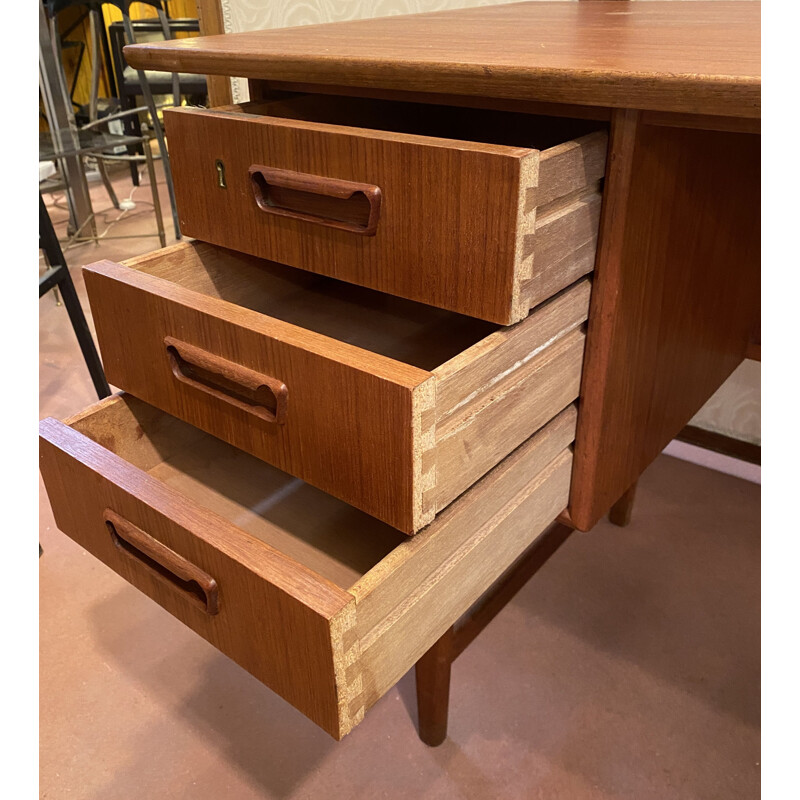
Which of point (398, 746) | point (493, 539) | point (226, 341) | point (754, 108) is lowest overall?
point (398, 746)

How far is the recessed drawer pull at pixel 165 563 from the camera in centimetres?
55

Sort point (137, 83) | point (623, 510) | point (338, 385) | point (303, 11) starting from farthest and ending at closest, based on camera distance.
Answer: point (137, 83) → point (303, 11) → point (623, 510) → point (338, 385)

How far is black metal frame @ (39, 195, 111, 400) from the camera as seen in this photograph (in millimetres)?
1241

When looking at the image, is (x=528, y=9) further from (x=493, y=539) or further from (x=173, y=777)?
(x=173, y=777)

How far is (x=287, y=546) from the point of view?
0.71 metres

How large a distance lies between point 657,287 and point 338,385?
13.0 inches

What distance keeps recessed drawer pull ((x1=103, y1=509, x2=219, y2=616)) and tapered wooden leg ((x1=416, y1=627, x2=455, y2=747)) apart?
289mm

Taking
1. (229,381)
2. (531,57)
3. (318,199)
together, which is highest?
(531,57)

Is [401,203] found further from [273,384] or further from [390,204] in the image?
[273,384]

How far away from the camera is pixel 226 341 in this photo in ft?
1.89

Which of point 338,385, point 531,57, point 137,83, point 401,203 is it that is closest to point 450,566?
point 338,385

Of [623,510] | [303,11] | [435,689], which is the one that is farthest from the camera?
[303,11]

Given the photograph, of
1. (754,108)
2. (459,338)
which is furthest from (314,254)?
(754,108)

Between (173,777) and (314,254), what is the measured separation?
0.62m
